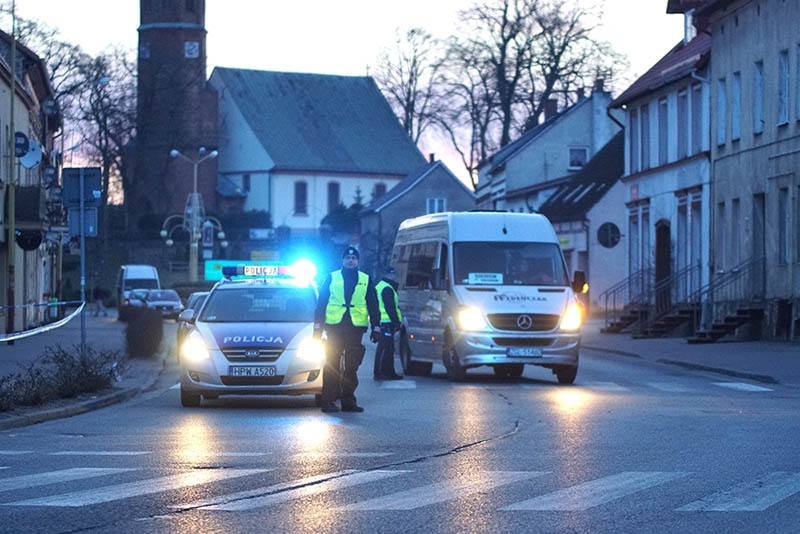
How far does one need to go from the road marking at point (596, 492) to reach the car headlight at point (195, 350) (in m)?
8.08

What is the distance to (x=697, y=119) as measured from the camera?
147 ft

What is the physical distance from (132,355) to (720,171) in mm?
18171

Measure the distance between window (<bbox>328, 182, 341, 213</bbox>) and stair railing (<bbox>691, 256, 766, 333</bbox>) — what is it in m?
75.8

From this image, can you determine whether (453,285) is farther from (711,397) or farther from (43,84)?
(43,84)

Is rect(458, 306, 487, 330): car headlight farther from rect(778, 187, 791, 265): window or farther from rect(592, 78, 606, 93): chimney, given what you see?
rect(592, 78, 606, 93): chimney

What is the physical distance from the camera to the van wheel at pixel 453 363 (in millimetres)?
24438

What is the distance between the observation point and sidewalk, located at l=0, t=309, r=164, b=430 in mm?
17234

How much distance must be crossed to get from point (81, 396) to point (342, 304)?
388 cm

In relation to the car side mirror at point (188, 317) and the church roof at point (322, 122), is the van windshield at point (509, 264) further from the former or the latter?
the church roof at point (322, 122)

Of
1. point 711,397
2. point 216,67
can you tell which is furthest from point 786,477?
point 216,67

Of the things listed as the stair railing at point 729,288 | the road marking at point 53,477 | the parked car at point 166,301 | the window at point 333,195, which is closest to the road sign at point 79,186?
the road marking at point 53,477

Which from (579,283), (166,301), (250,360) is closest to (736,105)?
(579,283)

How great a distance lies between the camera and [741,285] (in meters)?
40.5

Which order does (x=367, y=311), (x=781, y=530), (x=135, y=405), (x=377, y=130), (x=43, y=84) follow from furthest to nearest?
(x=377, y=130)
(x=43, y=84)
(x=135, y=405)
(x=367, y=311)
(x=781, y=530)
